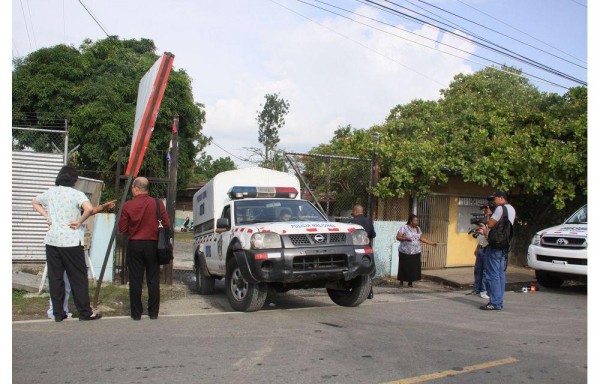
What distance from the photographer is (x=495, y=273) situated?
8750 millimetres

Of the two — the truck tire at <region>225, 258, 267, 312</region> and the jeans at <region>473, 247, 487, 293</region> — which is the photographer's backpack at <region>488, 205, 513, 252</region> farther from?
the truck tire at <region>225, 258, 267, 312</region>

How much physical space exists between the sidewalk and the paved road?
14.3 feet

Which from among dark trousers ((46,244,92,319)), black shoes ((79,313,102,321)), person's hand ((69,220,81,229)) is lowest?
black shoes ((79,313,102,321))

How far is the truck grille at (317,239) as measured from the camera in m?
7.63

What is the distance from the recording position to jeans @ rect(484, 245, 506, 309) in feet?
28.8

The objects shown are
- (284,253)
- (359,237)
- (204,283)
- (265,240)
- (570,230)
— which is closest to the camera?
(284,253)

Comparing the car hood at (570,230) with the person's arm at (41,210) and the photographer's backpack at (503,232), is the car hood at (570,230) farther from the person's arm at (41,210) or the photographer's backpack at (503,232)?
the person's arm at (41,210)

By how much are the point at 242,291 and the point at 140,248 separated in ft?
5.22

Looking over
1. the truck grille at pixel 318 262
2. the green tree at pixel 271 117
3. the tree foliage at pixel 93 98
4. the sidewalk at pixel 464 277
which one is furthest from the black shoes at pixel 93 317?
the green tree at pixel 271 117

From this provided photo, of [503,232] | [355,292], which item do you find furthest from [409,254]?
[355,292]

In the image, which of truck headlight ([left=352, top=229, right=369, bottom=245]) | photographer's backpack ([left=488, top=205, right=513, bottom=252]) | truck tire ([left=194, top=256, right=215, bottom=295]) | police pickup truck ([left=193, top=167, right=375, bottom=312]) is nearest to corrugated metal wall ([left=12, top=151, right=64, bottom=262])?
truck tire ([left=194, top=256, right=215, bottom=295])

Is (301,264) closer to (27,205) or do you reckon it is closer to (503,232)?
(503,232)
